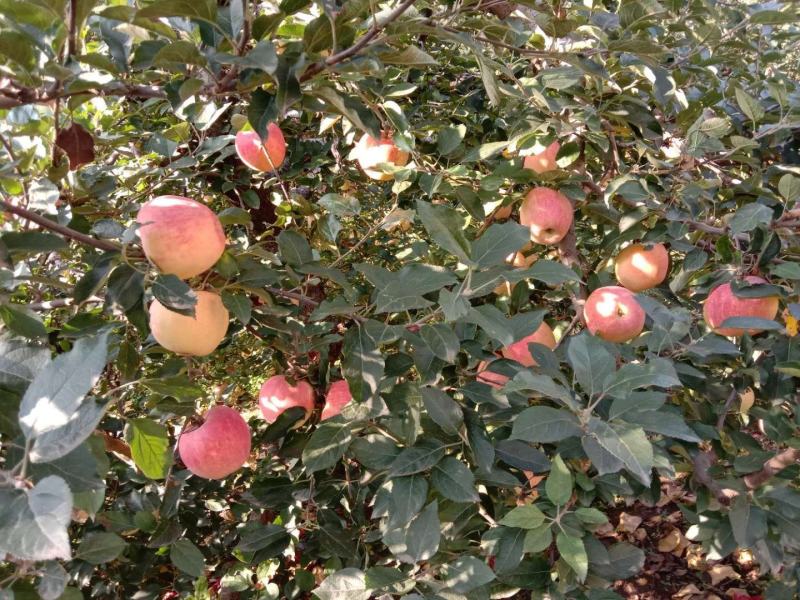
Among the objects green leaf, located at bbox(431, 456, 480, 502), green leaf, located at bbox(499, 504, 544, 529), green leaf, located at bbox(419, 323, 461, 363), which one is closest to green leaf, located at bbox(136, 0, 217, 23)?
green leaf, located at bbox(419, 323, 461, 363)

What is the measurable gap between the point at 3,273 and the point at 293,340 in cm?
65

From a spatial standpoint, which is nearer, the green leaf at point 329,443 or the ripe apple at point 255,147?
the green leaf at point 329,443

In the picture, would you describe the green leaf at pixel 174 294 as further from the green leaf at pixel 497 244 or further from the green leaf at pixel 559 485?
the green leaf at pixel 559 485

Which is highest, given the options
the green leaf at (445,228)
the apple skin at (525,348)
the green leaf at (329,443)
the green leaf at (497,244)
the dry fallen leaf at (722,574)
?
the green leaf at (445,228)

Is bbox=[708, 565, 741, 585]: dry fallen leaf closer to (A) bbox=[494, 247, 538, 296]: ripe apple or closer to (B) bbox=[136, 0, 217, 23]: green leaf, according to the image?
(A) bbox=[494, 247, 538, 296]: ripe apple

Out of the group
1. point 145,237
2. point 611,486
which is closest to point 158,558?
point 145,237

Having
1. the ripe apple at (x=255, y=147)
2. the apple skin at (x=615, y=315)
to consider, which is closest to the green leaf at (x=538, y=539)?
the apple skin at (x=615, y=315)

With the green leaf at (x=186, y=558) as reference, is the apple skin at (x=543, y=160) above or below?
above

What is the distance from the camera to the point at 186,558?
1474 mm

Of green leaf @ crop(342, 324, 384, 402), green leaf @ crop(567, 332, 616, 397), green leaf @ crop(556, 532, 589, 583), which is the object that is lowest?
green leaf @ crop(556, 532, 589, 583)

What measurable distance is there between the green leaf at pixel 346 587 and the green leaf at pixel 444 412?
34 cm

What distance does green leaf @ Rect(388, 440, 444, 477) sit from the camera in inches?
42.1

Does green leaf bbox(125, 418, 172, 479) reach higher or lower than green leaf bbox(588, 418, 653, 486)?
lower

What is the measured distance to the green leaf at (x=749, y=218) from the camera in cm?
133
